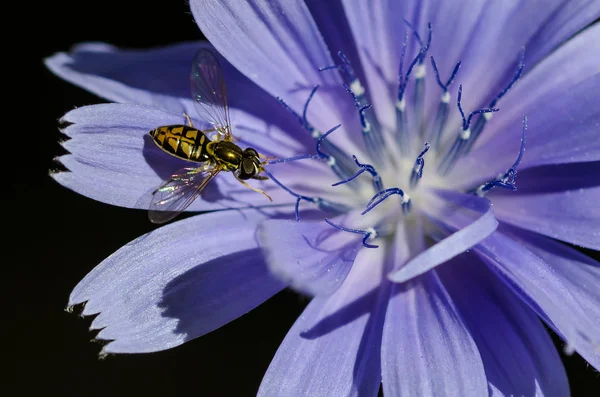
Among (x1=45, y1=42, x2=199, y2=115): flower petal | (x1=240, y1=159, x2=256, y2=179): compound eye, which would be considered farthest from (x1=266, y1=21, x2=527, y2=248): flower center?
(x1=45, y1=42, x2=199, y2=115): flower petal

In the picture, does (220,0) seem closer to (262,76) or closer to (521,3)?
(262,76)

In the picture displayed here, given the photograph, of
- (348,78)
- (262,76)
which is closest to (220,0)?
(262,76)

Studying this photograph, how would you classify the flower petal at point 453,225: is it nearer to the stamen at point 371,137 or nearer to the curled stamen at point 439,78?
the stamen at point 371,137

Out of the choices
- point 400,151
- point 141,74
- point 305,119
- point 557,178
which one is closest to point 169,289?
point 305,119

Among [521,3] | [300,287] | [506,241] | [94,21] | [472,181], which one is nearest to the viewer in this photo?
[300,287]

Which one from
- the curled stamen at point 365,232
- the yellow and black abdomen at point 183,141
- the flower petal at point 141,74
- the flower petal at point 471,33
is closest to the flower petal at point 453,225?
the curled stamen at point 365,232

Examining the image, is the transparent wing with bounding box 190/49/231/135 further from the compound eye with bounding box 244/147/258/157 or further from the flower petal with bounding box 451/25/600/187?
the flower petal with bounding box 451/25/600/187
